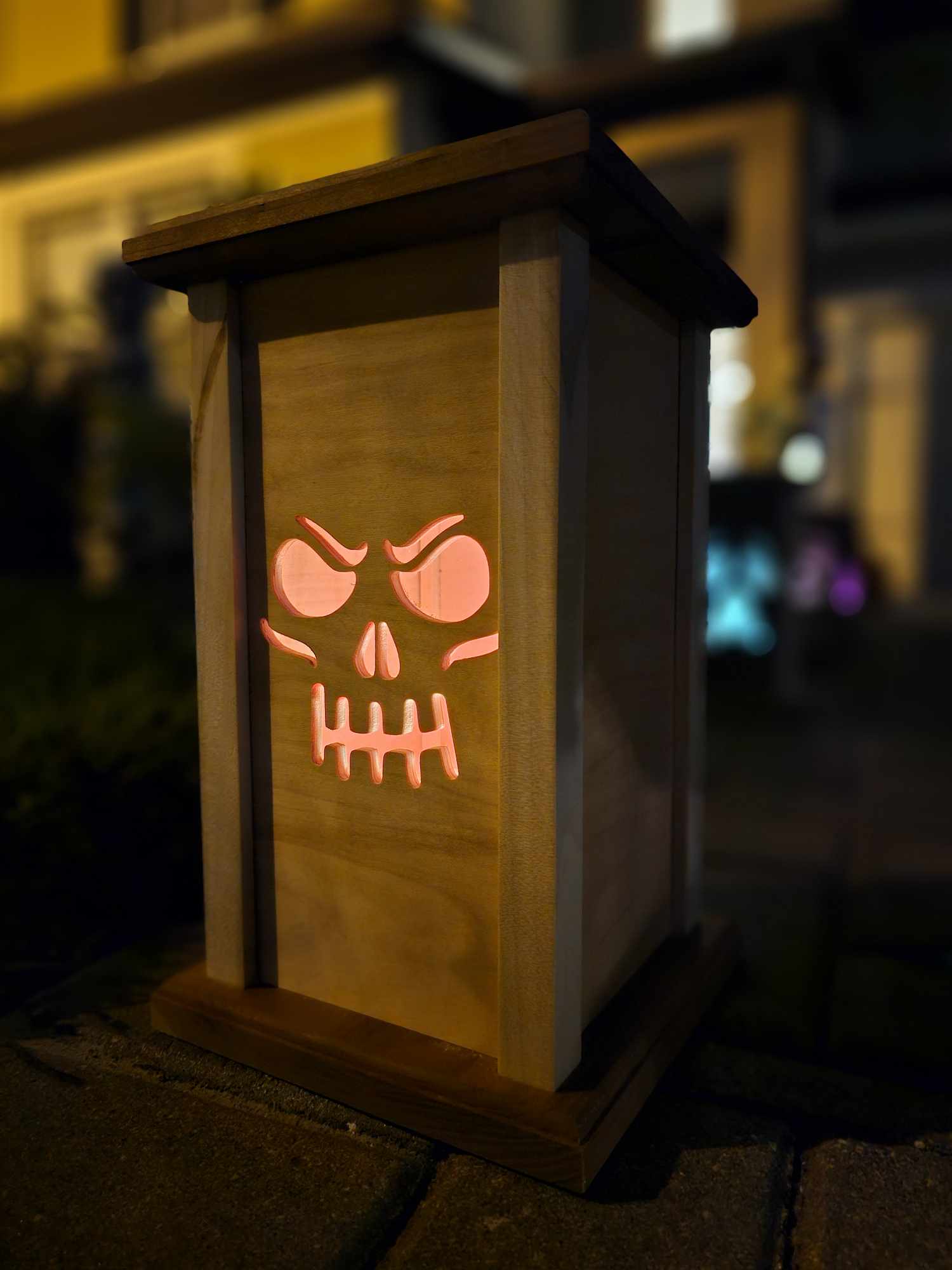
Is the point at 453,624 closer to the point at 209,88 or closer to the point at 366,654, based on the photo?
the point at 366,654

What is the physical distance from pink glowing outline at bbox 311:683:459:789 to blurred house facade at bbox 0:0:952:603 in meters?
4.80

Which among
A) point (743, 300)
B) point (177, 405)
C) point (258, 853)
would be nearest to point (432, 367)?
point (743, 300)

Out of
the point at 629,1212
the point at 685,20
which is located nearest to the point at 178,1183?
the point at 629,1212

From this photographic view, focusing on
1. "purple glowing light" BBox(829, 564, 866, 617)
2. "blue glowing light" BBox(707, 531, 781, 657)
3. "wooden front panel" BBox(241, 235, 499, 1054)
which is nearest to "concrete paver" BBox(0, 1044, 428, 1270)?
"wooden front panel" BBox(241, 235, 499, 1054)

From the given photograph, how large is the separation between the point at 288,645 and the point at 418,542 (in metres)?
0.31

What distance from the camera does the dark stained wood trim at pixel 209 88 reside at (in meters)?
6.45

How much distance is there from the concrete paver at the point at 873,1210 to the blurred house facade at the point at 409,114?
488 centimetres

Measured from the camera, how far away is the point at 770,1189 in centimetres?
128

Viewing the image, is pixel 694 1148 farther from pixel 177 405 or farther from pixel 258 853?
pixel 177 405

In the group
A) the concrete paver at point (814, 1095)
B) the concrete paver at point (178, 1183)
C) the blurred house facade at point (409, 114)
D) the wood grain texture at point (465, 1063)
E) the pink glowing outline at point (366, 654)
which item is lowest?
the concrete paver at point (814, 1095)

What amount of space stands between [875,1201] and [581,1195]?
0.40m

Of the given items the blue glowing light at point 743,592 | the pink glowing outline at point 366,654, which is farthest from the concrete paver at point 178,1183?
the blue glowing light at point 743,592

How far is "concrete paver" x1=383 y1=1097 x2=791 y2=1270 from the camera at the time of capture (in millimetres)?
1155

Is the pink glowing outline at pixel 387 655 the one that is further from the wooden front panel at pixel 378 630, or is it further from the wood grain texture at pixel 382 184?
the wood grain texture at pixel 382 184
